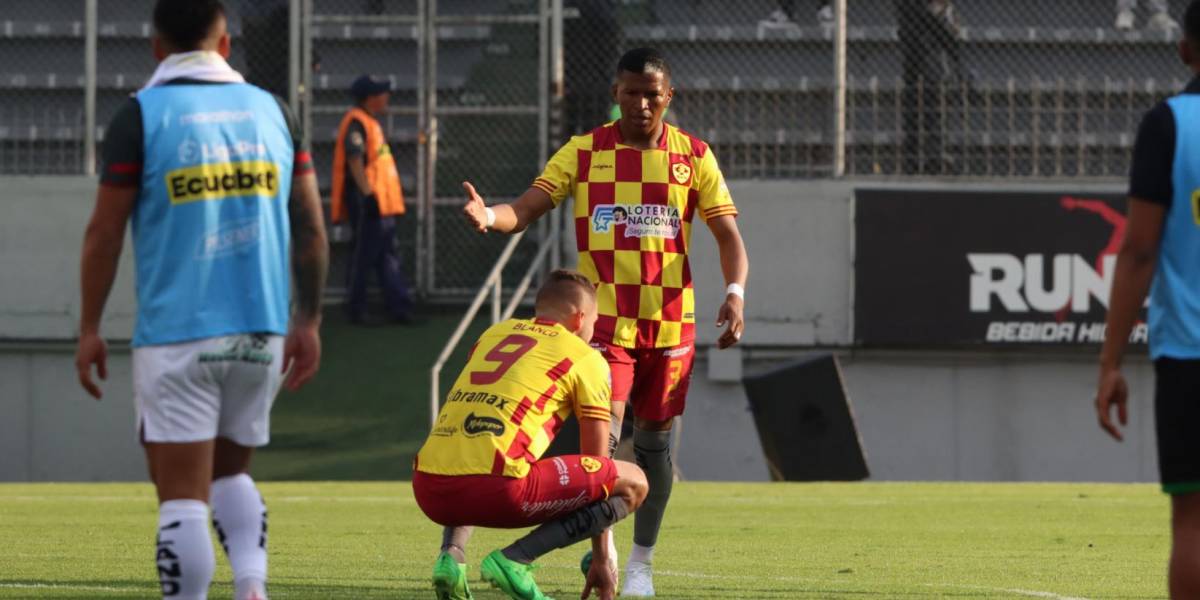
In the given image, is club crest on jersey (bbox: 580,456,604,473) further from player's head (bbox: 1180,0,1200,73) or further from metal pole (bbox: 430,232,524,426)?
metal pole (bbox: 430,232,524,426)

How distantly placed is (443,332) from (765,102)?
3612mm

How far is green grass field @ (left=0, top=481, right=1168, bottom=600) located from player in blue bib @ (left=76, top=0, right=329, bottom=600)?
185 cm

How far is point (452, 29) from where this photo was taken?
746 inches


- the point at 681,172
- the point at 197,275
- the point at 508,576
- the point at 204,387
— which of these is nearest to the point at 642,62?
the point at 681,172

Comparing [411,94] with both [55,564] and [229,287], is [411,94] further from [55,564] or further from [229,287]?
[229,287]

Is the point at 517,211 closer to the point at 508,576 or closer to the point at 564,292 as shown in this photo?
the point at 564,292

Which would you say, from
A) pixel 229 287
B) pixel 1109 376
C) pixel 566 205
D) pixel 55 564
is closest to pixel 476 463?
pixel 229 287

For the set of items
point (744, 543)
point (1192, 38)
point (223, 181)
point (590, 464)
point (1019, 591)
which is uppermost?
point (1192, 38)

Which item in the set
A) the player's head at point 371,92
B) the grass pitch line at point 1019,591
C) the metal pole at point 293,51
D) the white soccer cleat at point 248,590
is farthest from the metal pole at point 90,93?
the white soccer cleat at point 248,590

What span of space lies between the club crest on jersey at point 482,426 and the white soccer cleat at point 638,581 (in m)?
1.35

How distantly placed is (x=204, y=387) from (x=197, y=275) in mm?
277

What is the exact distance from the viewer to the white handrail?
51.2ft

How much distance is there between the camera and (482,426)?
19.2 ft

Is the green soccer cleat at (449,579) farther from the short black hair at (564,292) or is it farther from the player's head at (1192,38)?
the player's head at (1192,38)
